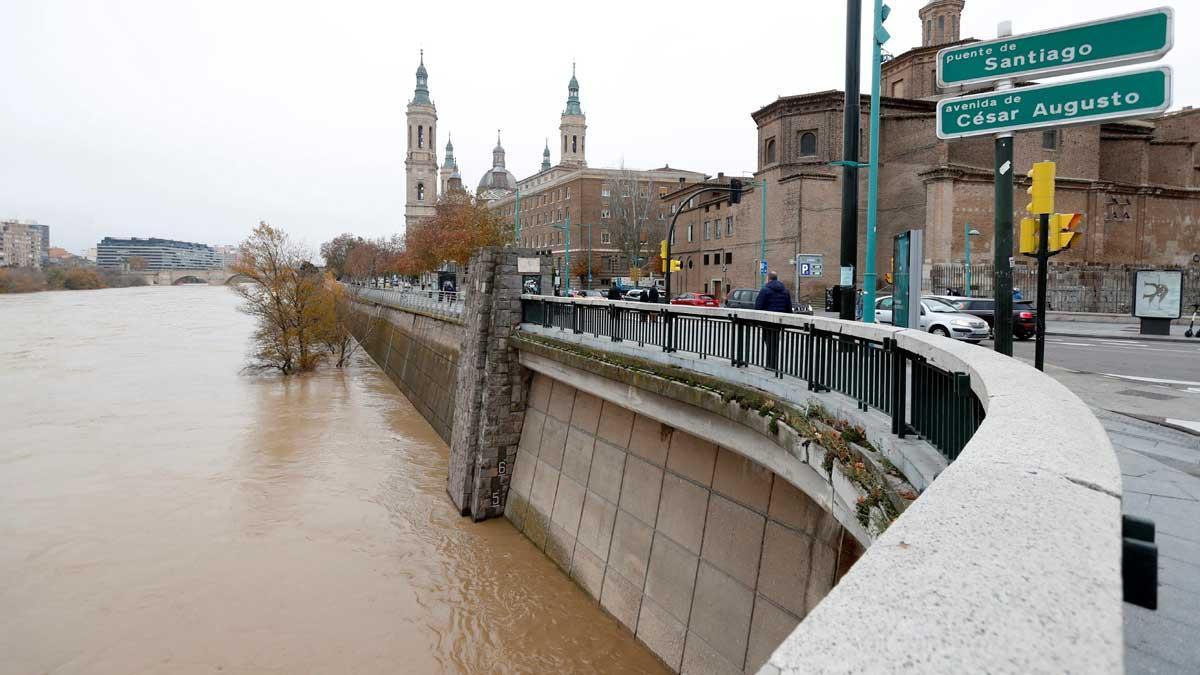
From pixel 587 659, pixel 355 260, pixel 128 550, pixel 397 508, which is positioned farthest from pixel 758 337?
pixel 355 260

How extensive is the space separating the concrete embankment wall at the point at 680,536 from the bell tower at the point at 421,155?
99054mm

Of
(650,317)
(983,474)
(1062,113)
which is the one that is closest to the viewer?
(983,474)

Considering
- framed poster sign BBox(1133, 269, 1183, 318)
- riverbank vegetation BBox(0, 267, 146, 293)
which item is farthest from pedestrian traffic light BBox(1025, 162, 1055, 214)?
riverbank vegetation BBox(0, 267, 146, 293)

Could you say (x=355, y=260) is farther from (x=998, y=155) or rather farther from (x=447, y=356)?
(x=998, y=155)

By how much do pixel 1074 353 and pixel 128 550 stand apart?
→ 2146 cm

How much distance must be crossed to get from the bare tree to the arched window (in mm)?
23436

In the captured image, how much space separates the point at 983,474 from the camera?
6.52ft

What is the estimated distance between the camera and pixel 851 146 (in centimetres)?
916

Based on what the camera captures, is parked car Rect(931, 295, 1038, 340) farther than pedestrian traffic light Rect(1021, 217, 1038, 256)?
Yes

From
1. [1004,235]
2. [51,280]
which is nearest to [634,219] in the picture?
[1004,235]

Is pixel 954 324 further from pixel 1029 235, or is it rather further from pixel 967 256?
pixel 967 256

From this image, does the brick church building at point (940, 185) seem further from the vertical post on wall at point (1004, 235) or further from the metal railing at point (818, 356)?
the vertical post on wall at point (1004, 235)

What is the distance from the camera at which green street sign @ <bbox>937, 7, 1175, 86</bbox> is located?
6.05 m

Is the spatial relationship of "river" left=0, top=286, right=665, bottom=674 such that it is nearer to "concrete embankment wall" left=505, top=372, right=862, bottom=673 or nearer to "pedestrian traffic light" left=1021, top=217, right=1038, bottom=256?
"concrete embankment wall" left=505, top=372, right=862, bottom=673
